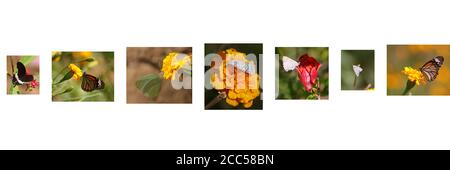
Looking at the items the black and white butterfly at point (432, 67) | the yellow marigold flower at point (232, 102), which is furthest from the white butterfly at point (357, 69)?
the yellow marigold flower at point (232, 102)

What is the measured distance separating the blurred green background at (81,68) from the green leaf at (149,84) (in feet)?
0.77

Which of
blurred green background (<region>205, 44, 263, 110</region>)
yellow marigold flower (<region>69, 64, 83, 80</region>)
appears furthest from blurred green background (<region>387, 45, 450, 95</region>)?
yellow marigold flower (<region>69, 64, 83, 80</region>)

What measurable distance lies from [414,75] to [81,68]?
2728 mm

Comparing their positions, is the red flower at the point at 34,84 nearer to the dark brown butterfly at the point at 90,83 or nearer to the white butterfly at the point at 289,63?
the dark brown butterfly at the point at 90,83

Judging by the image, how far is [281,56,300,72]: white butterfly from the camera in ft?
14.2

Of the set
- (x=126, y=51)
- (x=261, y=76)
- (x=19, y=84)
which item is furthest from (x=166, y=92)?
(x=19, y=84)

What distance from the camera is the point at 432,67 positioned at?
14.7ft

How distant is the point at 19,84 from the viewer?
4.46m

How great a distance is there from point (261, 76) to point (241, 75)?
0.17 meters

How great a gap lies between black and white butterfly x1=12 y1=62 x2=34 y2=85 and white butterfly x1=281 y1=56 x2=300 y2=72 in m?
2.05

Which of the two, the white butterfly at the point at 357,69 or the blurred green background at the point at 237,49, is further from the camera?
the white butterfly at the point at 357,69

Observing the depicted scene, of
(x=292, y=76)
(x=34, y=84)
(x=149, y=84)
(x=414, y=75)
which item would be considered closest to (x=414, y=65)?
(x=414, y=75)

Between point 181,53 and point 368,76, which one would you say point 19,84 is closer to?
point 181,53

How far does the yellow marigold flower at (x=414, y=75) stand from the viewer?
14.6 ft
